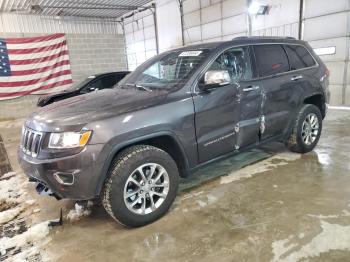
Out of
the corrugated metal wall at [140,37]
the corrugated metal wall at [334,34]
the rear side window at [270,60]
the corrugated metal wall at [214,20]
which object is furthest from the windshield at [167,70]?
the corrugated metal wall at [140,37]

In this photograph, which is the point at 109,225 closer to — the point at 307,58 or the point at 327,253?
the point at 327,253

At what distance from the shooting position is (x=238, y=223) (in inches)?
99.6

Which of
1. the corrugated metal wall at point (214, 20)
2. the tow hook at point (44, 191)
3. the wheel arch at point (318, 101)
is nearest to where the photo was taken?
the tow hook at point (44, 191)

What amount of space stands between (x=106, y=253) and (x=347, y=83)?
716 cm

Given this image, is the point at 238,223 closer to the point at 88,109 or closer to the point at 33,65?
the point at 88,109

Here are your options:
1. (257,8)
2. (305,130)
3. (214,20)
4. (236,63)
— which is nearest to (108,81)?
(214,20)

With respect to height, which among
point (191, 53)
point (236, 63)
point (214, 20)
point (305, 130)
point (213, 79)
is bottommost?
point (305, 130)

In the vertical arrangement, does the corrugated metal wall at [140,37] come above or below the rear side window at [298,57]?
above

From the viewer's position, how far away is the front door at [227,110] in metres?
2.85

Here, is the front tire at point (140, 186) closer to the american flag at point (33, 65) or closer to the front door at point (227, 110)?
the front door at point (227, 110)

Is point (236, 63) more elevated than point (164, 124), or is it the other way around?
point (236, 63)

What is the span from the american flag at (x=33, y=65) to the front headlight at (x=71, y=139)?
9713 mm

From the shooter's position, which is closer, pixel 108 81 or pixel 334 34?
pixel 334 34

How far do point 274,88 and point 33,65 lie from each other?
397 inches
